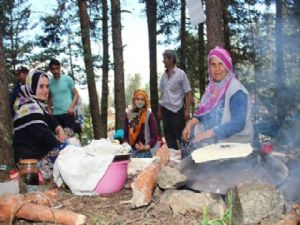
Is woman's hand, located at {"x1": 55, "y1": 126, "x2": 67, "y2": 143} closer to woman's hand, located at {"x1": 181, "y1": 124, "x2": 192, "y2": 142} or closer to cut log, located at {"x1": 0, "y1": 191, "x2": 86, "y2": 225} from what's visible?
cut log, located at {"x1": 0, "y1": 191, "x2": 86, "y2": 225}

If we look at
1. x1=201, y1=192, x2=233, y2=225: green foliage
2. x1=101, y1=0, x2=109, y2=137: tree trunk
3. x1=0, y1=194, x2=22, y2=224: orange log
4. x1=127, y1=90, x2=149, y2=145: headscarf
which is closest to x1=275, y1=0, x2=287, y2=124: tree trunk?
x1=127, y1=90, x2=149, y2=145: headscarf

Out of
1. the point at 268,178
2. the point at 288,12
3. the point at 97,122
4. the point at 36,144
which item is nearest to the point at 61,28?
the point at 97,122

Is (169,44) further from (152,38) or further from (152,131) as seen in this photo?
(152,131)

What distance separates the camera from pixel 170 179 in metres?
3.26

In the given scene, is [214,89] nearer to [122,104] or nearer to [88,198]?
[88,198]

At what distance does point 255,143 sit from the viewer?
3.88m

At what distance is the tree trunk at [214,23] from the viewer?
547 cm

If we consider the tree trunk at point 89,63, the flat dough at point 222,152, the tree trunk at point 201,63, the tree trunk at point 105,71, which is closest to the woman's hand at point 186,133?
the flat dough at point 222,152

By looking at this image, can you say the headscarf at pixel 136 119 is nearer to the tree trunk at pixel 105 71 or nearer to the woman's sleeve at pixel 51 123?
the woman's sleeve at pixel 51 123

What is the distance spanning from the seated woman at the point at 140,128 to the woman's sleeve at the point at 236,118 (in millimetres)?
2012

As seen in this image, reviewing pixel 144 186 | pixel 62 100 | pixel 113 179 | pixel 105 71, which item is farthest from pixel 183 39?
pixel 144 186

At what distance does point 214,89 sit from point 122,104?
454cm

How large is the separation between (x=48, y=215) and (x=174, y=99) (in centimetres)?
386

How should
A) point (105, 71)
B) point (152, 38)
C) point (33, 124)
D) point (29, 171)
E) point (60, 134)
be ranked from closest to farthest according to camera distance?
point (29, 171) < point (33, 124) < point (60, 134) < point (152, 38) < point (105, 71)
